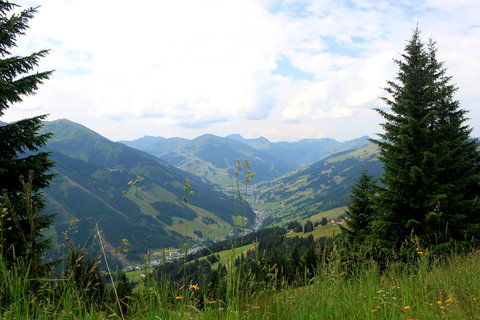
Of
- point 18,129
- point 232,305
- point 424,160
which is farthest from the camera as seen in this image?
point 424,160

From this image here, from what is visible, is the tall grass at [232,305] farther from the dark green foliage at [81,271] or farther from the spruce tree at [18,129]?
the spruce tree at [18,129]

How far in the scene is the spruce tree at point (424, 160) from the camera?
1703 centimetres

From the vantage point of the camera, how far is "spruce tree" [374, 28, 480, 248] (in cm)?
1703

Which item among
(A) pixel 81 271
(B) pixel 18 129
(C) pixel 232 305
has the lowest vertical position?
(C) pixel 232 305

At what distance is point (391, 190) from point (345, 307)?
17.7 metres

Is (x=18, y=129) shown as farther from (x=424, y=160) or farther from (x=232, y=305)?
(x=424, y=160)

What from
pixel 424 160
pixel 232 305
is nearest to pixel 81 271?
pixel 232 305

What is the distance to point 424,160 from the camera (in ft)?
55.7

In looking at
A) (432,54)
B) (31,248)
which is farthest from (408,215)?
(31,248)

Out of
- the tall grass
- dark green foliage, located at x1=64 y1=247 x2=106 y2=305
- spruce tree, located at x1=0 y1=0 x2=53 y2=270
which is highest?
spruce tree, located at x1=0 y1=0 x2=53 y2=270

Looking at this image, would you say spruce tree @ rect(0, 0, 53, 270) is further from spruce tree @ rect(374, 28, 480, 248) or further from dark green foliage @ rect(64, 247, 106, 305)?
spruce tree @ rect(374, 28, 480, 248)

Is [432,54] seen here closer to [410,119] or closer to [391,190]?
[410,119]

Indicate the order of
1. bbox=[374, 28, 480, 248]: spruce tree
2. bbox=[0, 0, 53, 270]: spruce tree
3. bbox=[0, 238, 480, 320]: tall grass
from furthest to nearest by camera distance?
bbox=[374, 28, 480, 248]: spruce tree, bbox=[0, 0, 53, 270]: spruce tree, bbox=[0, 238, 480, 320]: tall grass

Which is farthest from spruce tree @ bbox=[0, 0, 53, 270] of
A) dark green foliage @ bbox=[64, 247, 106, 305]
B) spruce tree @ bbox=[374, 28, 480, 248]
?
spruce tree @ bbox=[374, 28, 480, 248]
